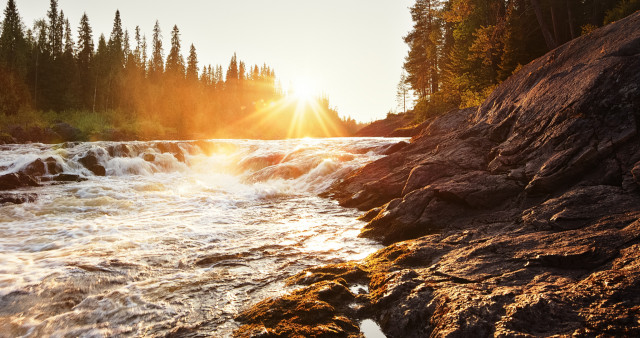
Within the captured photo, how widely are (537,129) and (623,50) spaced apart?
7.97 feet

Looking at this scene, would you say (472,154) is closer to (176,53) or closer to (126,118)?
(126,118)

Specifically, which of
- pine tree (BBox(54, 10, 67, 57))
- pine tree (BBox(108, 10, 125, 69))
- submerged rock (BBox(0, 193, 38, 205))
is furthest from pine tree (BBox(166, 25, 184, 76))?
submerged rock (BBox(0, 193, 38, 205))

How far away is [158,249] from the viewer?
7.17 metres

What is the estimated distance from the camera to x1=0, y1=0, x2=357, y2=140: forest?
42.7 m

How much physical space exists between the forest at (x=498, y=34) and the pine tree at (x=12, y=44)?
183ft

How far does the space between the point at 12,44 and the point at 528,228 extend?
217 ft

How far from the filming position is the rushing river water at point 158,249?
4.35m

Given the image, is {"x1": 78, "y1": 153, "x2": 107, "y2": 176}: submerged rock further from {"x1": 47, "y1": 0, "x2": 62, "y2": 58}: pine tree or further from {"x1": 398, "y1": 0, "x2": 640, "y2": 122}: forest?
{"x1": 47, "y1": 0, "x2": 62, "y2": 58}: pine tree

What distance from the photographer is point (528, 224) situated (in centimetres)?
521

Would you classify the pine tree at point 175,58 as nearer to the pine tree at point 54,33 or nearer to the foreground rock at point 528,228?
the pine tree at point 54,33

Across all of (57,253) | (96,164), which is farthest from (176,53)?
(57,253)

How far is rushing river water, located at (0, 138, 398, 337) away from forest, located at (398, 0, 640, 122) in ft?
31.9

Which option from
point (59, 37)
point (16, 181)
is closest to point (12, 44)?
point (59, 37)

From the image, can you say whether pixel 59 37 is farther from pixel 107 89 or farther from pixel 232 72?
pixel 232 72
